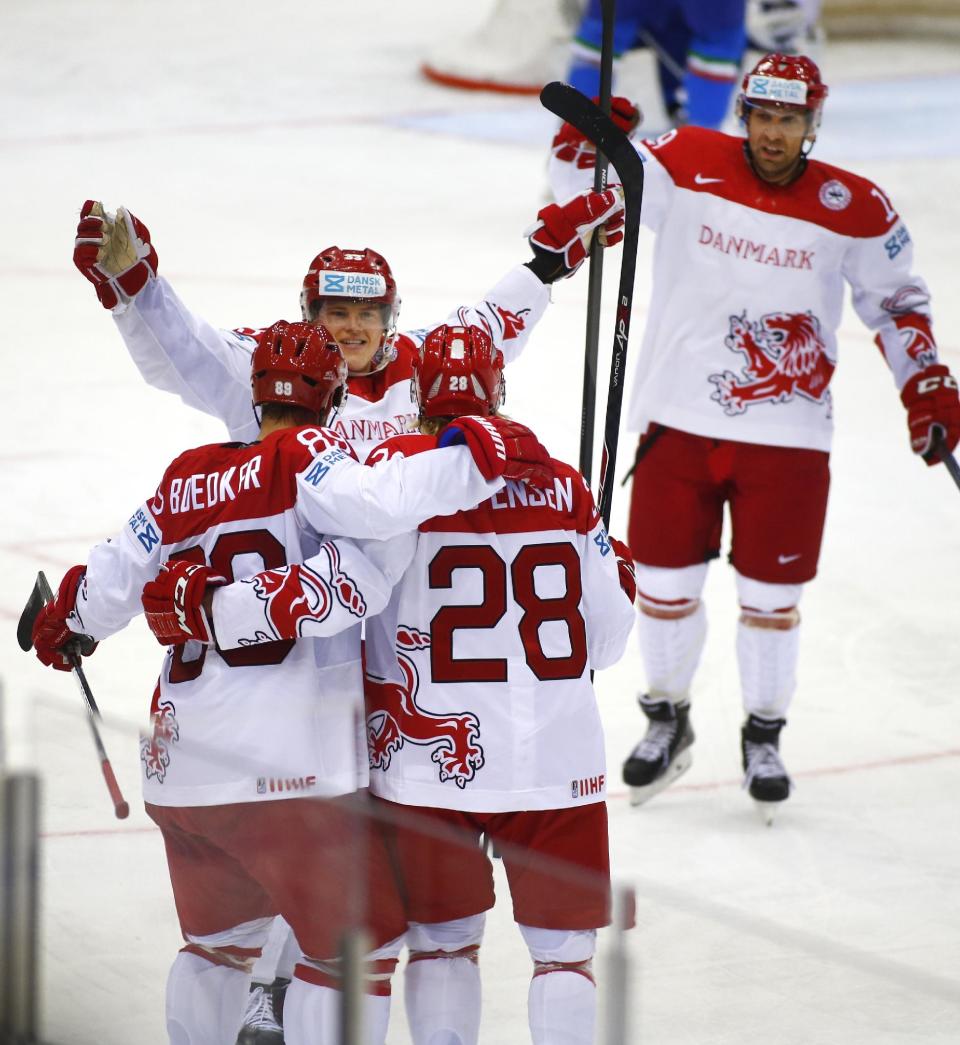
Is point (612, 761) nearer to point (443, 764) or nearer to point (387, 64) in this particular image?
point (443, 764)

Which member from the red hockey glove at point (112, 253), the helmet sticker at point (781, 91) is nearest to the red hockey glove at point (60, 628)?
the red hockey glove at point (112, 253)

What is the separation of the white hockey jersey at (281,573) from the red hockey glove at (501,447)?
26 mm

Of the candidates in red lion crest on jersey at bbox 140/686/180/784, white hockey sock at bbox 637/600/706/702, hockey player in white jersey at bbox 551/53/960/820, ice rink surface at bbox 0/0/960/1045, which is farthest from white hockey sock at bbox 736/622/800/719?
red lion crest on jersey at bbox 140/686/180/784

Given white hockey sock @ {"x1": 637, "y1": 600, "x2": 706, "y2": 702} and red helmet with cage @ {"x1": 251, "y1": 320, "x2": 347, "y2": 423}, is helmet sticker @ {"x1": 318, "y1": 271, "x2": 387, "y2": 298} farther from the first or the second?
white hockey sock @ {"x1": 637, "y1": 600, "x2": 706, "y2": 702}

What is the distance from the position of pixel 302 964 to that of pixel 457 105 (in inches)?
431

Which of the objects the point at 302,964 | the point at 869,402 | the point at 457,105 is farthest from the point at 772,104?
the point at 457,105

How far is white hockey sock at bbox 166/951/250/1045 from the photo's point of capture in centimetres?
236

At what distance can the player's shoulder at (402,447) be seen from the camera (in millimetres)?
2402

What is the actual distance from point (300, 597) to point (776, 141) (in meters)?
1.90

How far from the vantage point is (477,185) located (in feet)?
33.6

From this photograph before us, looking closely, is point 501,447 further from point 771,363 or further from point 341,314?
point 771,363

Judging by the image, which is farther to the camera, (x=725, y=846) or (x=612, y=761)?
(x=612, y=761)

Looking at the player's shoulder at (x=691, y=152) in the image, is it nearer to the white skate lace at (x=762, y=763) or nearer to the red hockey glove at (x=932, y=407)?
the red hockey glove at (x=932, y=407)

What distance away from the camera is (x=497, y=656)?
2447 millimetres
